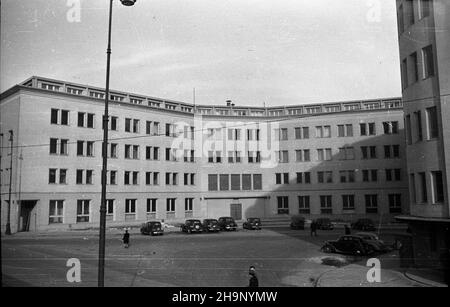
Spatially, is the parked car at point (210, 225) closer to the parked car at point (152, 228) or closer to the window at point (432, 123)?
the parked car at point (152, 228)

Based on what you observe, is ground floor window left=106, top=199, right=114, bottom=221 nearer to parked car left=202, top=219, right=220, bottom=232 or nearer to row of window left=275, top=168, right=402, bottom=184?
parked car left=202, top=219, right=220, bottom=232

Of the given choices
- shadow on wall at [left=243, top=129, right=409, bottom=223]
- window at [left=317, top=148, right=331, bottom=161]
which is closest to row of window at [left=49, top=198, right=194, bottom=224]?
shadow on wall at [left=243, top=129, right=409, bottom=223]

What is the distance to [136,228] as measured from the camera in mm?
20203

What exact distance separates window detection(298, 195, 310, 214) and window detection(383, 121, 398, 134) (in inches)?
365

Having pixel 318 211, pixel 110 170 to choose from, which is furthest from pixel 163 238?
pixel 318 211

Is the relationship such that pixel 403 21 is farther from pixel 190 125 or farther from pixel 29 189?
pixel 29 189

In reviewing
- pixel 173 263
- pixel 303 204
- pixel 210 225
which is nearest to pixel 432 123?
pixel 173 263

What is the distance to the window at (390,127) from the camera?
2900cm

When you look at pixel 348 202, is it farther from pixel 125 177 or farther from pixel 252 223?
pixel 125 177

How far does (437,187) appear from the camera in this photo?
41.7ft

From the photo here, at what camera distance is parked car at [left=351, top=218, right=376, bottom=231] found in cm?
2843

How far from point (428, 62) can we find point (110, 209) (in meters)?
17.1

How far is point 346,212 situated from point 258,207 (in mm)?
10003
